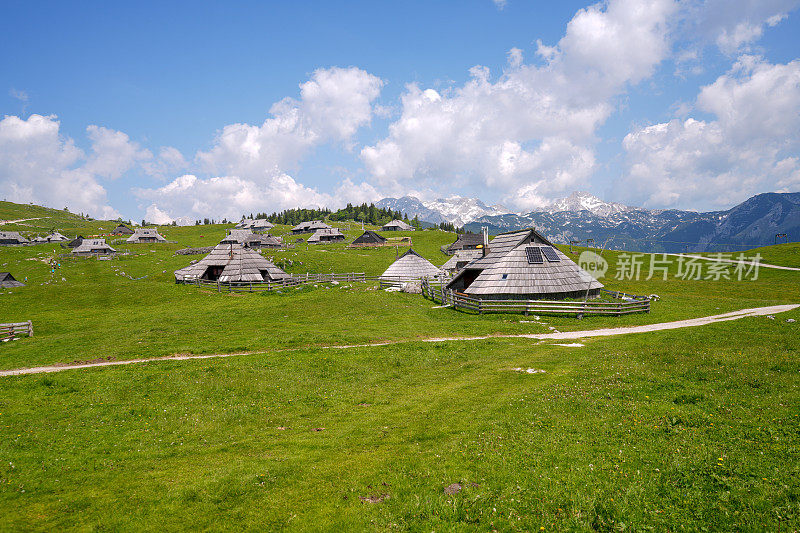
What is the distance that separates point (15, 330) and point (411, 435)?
36.9 metres

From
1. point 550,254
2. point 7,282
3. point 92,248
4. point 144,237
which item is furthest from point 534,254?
point 144,237

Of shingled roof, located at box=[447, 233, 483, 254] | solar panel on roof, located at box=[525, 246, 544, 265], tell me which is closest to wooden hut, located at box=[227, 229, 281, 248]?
shingled roof, located at box=[447, 233, 483, 254]

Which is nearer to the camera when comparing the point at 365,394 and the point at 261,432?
the point at 261,432

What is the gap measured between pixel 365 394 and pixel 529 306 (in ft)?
71.2

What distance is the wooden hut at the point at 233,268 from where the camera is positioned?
2245 inches

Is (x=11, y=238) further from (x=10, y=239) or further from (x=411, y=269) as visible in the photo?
(x=411, y=269)

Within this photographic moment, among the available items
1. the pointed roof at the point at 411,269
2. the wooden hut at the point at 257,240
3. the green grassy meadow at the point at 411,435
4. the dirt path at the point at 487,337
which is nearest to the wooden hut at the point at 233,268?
the pointed roof at the point at 411,269

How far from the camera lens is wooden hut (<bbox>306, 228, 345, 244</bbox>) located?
13050 centimetres

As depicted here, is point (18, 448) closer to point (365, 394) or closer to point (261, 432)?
point (261, 432)

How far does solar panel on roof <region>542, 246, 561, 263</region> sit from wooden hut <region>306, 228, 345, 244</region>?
98636 millimetres

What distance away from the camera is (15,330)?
1213 inches

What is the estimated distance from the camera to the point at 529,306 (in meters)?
34.2

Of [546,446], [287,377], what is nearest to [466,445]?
[546,446]

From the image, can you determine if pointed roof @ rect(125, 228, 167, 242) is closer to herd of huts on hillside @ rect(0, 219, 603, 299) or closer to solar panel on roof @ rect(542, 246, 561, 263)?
herd of huts on hillside @ rect(0, 219, 603, 299)
